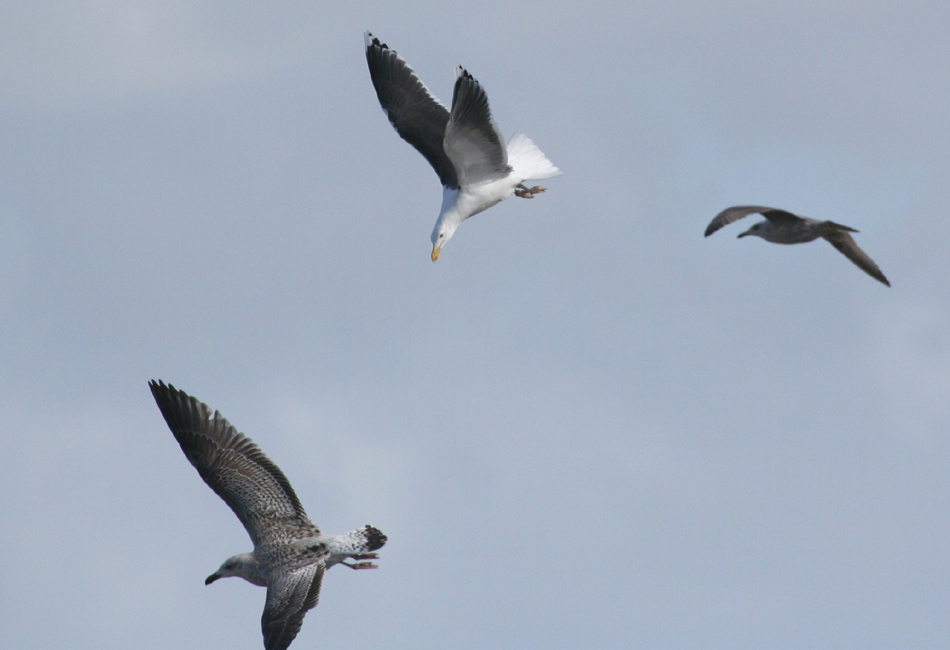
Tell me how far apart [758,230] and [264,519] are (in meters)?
7.27

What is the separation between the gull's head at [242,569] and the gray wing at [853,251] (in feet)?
25.3

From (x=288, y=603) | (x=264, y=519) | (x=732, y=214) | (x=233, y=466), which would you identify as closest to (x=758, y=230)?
(x=732, y=214)

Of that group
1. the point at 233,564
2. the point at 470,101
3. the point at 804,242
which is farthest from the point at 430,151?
the point at 804,242

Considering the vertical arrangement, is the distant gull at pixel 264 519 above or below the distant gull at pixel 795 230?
below

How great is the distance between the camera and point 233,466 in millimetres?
17312

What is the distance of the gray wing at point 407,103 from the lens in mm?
19859

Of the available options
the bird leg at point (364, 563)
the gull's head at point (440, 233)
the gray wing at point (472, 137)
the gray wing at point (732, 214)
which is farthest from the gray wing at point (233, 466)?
the gray wing at point (732, 214)

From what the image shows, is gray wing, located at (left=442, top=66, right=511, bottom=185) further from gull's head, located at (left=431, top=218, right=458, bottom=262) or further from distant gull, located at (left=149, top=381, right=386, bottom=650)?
distant gull, located at (left=149, top=381, right=386, bottom=650)

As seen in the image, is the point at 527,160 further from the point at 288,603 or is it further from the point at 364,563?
the point at 288,603

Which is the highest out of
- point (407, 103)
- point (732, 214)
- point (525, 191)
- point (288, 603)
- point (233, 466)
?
point (407, 103)

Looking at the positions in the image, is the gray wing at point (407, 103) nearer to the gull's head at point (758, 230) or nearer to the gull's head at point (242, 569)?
the gull's head at point (242, 569)

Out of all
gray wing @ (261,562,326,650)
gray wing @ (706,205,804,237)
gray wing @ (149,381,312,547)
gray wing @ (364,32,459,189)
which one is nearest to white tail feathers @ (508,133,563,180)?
gray wing @ (364,32,459,189)

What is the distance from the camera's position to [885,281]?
41.9ft

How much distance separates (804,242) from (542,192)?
7.64 meters
